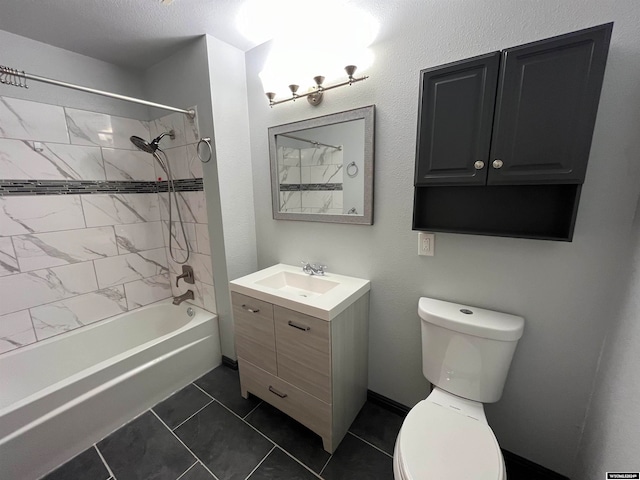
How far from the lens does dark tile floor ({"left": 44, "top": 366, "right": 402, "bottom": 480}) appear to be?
1.31m

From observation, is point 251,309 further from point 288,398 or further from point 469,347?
point 469,347

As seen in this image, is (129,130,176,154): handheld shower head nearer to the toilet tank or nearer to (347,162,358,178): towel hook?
(347,162,358,178): towel hook

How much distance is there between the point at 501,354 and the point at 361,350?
0.72 metres

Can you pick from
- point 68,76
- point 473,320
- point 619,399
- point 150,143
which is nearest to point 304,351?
point 473,320

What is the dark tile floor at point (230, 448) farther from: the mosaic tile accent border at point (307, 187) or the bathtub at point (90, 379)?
the mosaic tile accent border at point (307, 187)

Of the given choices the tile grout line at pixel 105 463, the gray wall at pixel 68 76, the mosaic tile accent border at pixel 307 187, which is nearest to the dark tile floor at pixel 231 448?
the tile grout line at pixel 105 463

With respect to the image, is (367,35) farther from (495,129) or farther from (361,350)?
(361,350)

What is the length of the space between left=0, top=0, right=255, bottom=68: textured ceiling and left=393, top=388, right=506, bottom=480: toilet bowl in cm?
218

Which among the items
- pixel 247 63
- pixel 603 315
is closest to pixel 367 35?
pixel 247 63

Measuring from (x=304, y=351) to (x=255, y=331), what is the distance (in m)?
0.37

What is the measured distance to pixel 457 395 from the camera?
122 centimetres

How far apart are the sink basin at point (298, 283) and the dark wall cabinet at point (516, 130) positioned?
741 mm

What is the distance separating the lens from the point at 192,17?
1.47 meters

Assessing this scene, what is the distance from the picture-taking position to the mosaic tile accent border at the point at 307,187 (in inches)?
63.2
